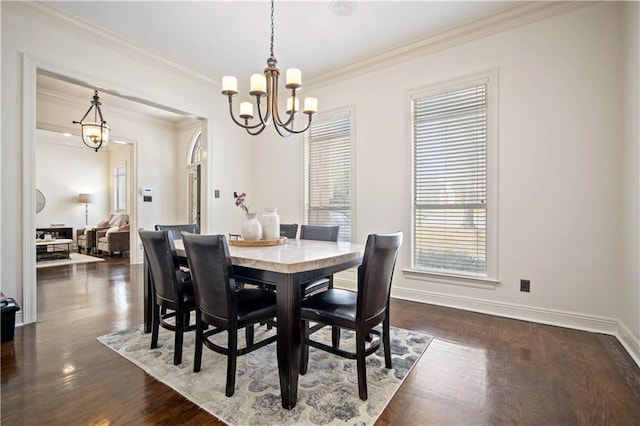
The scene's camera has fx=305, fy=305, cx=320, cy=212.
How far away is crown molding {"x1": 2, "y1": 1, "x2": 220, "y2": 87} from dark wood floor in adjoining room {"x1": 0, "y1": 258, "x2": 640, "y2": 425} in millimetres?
2835

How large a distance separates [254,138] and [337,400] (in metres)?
4.32

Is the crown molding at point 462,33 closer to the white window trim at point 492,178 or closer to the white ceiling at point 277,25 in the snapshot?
the white ceiling at point 277,25

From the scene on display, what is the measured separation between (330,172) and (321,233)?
149 centimetres

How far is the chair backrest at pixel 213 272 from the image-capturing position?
64.3 inches

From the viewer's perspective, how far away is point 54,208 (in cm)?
798

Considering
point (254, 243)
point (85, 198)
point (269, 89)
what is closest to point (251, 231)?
point (254, 243)

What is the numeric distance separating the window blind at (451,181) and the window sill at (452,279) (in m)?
0.06

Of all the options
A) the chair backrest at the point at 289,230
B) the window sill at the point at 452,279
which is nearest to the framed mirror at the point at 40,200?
the chair backrest at the point at 289,230

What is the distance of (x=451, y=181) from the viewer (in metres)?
3.31

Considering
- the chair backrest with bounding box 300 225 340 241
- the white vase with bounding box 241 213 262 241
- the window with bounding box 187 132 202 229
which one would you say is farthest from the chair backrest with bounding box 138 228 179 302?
the window with bounding box 187 132 202 229

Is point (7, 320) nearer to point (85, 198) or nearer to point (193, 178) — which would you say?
point (193, 178)

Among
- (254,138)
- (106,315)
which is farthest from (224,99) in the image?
(106,315)

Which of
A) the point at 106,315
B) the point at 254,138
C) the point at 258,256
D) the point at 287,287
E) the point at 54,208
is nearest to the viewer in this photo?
the point at 287,287

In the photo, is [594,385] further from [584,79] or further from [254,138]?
[254,138]
